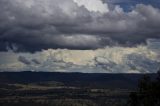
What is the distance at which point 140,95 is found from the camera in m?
190

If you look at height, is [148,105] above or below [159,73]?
below

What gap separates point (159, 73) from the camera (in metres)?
187

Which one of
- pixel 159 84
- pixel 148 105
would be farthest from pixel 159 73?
pixel 148 105

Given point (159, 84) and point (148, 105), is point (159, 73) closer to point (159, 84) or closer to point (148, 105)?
point (159, 84)

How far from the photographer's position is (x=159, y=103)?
181875mm

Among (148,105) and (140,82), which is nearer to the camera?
(148,105)

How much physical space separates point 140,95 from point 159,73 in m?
13.5

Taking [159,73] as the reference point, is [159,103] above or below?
below

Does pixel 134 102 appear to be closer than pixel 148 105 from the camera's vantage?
No

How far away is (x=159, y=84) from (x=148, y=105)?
38.3 feet

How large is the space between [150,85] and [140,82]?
19.6ft

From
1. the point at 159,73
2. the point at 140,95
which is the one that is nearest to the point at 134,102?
the point at 140,95

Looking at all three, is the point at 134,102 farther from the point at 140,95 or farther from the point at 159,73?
the point at 159,73

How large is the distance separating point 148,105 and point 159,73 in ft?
54.8
